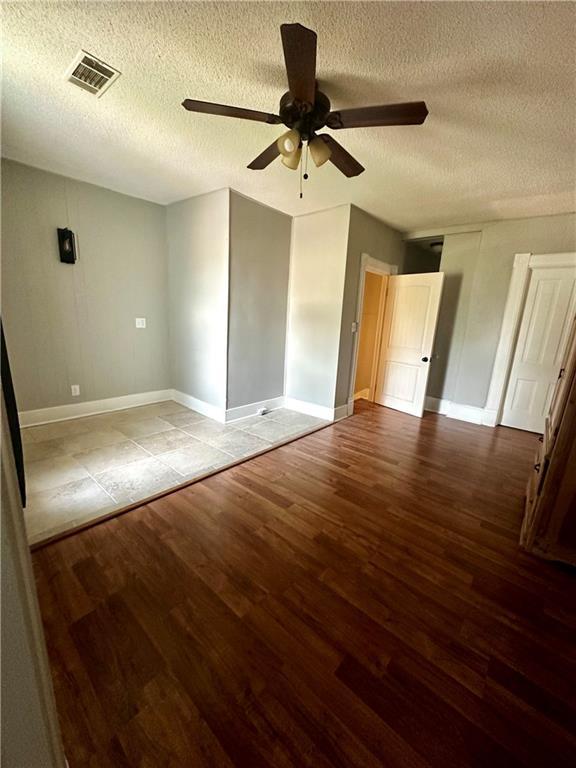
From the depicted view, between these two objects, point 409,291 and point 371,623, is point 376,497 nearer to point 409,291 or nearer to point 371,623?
point 371,623

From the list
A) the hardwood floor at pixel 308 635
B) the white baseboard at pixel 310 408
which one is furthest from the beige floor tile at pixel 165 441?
the white baseboard at pixel 310 408

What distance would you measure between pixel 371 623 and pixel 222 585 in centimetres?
76

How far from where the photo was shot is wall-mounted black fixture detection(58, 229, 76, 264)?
328cm

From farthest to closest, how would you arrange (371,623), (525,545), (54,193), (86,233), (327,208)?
(327,208), (86,233), (54,193), (525,545), (371,623)

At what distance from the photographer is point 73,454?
2826 millimetres

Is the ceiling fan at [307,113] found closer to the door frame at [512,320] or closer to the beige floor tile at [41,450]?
the beige floor tile at [41,450]

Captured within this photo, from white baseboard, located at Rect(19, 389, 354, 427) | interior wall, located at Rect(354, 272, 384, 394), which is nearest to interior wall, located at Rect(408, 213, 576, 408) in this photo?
interior wall, located at Rect(354, 272, 384, 394)

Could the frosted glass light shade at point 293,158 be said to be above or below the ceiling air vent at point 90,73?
below

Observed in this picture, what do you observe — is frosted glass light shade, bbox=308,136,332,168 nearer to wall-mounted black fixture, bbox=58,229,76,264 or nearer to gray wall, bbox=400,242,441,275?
wall-mounted black fixture, bbox=58,229,76,264

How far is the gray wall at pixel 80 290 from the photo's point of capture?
3.07 m

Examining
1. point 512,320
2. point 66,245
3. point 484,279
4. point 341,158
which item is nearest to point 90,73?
point 341,158

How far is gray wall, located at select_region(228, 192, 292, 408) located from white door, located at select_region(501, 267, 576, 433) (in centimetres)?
315

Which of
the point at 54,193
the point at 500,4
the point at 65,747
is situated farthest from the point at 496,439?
the point at 54,193

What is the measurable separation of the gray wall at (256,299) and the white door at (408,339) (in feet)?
5.47
